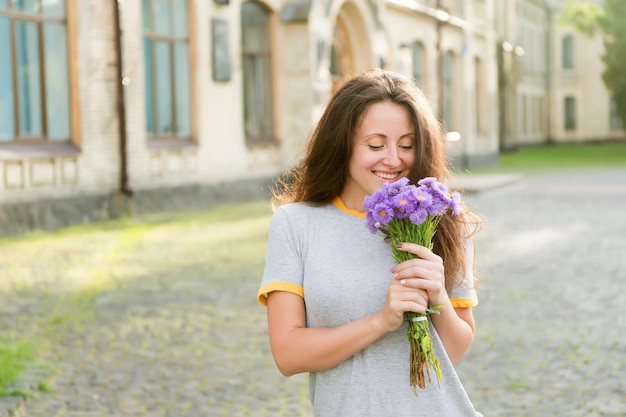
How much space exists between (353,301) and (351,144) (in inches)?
15.6

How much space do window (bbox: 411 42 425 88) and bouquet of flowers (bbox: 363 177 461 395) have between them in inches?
1033

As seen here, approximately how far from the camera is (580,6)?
44469mm

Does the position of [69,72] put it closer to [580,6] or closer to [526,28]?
[580,6]

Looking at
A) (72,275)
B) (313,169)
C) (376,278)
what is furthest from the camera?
(72,275)

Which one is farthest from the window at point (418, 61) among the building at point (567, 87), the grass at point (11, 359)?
the building at point (567, 87)

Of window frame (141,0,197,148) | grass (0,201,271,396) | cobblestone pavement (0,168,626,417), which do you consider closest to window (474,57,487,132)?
window frame (141,0,197,148)

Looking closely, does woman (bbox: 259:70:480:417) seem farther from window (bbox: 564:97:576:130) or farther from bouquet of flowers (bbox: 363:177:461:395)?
window (bbox: 564:97:576:130)

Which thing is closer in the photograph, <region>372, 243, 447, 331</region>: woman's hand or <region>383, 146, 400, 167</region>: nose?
<region>372, 243, 447, 331</region>: woman's hand

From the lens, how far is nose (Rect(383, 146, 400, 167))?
2443 millimetres

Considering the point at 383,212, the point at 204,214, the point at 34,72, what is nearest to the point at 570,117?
the point at 204,214

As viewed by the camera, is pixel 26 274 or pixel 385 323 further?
pixel 26 274

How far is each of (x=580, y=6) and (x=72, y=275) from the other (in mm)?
38603

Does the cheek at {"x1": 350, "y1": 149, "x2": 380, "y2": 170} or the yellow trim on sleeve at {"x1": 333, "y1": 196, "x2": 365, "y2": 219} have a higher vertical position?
the cheek at {"x1": 350, "y1": 149, "x2": 380, "y2": 170}

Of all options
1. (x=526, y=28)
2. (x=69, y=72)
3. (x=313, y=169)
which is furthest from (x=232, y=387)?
(x=526, y=28)
